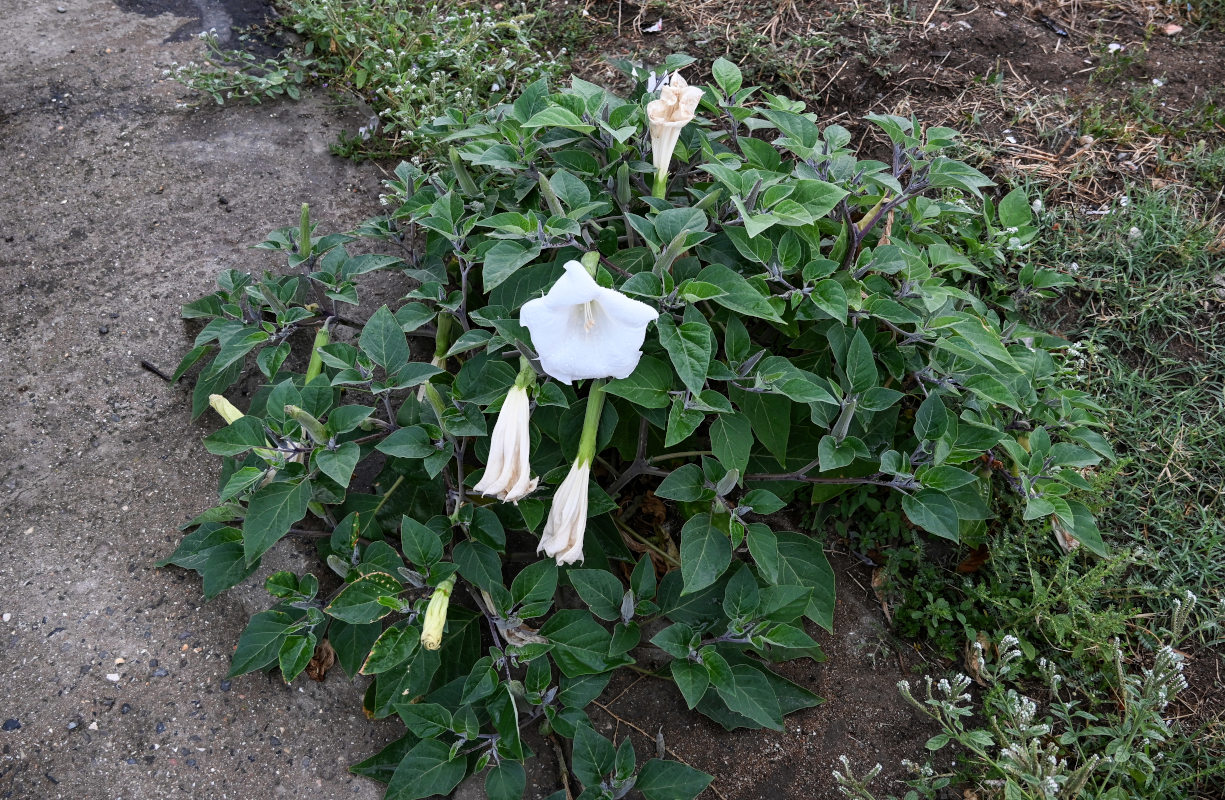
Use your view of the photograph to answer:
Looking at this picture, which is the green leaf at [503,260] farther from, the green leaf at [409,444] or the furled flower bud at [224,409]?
the furled flower bud at [224,409]

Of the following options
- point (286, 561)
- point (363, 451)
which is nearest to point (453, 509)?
point (363, 451)

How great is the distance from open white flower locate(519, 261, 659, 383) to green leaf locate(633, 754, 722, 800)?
915mm

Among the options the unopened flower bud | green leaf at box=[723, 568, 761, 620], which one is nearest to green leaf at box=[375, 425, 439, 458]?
the unopened flower bud

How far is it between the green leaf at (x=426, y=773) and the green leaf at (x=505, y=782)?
76mm

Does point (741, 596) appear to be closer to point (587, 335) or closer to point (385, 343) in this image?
point (587, 335)

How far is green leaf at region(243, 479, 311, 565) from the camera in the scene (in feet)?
6.13

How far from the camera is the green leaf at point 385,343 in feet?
6.91

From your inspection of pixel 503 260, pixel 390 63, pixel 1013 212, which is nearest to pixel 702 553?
pixel 503 260

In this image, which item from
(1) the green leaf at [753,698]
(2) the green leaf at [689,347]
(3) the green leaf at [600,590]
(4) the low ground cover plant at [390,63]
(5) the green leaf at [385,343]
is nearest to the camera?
(2) the green leaf at [689,347]

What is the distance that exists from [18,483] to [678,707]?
6.58 ft

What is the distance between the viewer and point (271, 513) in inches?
74.9

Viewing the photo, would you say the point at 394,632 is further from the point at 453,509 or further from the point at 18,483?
the point at 18,483

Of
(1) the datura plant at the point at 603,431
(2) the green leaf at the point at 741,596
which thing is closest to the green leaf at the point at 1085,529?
(1) the datura plant at the point at 603,431

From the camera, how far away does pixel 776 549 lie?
202cm
